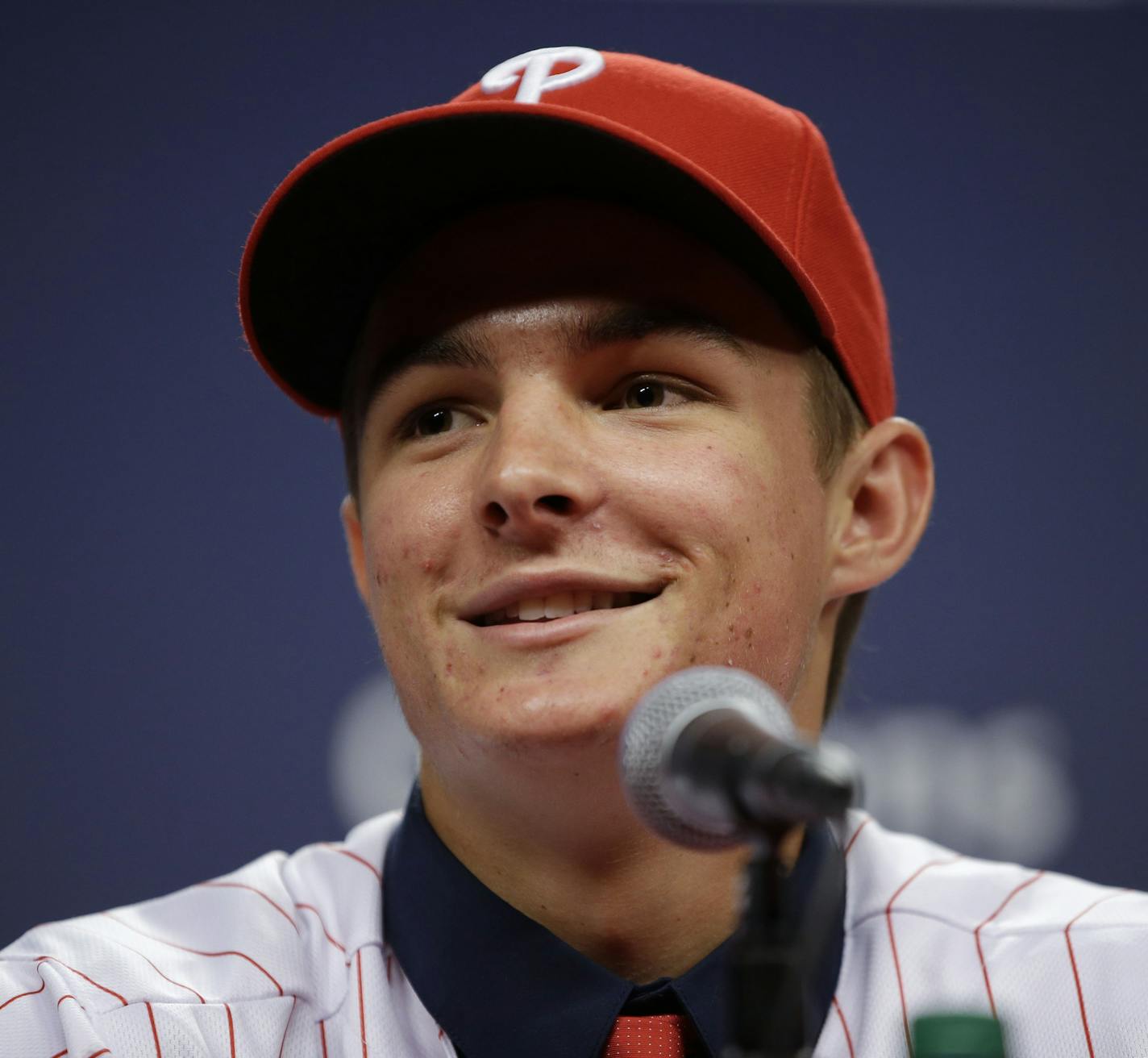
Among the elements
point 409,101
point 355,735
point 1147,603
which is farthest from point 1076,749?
point 409,101

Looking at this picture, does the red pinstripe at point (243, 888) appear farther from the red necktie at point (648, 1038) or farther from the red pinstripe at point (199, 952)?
the red necktie at point (648, 1038)

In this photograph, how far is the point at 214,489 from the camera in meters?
1.99

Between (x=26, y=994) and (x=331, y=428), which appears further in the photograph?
(x=331, y=428)

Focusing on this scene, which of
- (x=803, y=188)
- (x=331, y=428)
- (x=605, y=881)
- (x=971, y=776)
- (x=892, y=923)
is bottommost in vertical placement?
(x=971, y=776)

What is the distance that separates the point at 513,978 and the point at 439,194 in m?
0.62

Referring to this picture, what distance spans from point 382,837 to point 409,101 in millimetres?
1187

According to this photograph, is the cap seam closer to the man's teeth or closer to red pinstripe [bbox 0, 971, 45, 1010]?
the man's teeth

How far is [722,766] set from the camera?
598 mm

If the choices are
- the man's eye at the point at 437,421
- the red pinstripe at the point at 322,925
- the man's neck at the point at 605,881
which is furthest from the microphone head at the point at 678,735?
the red pinstripe at the point at 322,925

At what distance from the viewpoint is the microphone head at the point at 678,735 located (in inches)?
25.0

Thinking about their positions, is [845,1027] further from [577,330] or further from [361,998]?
[577,330]

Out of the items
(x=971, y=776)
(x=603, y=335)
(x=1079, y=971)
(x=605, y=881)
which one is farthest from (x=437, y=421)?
→ (x=971, y=776)

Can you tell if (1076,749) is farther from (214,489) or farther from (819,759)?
(819,759)

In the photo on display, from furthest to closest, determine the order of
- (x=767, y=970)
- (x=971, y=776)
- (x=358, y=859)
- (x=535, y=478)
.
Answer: (x=971, y=776) → (x=358, y=859) → (x=535, y=478) → (x=767, y=970)
